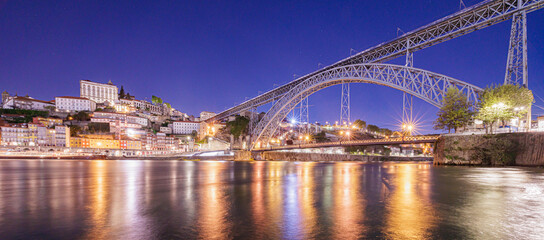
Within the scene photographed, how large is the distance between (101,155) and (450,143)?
6371 centimetres

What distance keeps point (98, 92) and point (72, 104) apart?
19.1m

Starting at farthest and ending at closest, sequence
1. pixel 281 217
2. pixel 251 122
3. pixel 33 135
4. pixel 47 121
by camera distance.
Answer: pixel 47 121 → pixel 33 135 → pixel 251 122 → pixel 281 217

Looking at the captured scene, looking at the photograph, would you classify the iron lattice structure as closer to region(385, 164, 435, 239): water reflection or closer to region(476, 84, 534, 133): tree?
region(476, 84, 534, 133): tree

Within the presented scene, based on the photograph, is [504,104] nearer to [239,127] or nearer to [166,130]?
[239,127]

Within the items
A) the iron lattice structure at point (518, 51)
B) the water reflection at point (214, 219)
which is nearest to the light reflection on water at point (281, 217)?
the water reflection at point (214, 219)

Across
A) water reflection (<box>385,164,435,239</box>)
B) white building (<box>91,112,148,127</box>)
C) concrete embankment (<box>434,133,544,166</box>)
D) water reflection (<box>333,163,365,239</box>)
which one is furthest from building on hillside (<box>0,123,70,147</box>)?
concrete embankment (<box>434,133,544,166</box>)

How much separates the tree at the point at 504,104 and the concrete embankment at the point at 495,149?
4.44 ft

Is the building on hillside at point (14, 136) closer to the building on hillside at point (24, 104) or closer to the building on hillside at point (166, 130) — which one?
the building on hillside at point (24, 104)

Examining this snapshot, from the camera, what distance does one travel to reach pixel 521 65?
16.7 metres

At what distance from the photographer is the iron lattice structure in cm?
1648

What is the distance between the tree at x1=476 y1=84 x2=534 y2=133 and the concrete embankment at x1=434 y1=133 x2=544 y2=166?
135cm

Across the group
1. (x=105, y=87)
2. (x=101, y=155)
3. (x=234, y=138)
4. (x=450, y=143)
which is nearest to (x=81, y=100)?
(x=105, y=87)

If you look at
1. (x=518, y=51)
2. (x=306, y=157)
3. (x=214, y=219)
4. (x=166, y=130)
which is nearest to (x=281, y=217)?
(x=214, y=219)

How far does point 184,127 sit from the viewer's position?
93.6 metres
